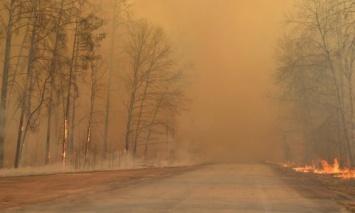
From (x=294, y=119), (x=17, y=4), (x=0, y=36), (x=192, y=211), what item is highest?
(x=17, y=4)

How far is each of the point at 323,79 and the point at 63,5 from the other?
16.4m

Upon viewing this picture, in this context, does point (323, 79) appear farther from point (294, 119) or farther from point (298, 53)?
point (294, 119)

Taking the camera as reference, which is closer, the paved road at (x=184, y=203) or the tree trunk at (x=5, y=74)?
the paved road at (x=184, y=203)

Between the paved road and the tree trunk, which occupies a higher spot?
the tree trunk

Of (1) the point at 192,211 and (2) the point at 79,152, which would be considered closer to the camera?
(1) the point at 192,211

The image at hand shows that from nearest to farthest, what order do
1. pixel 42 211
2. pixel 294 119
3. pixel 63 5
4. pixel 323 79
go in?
pixel 42 211
pixel 63 5
pixel 323 79
pixel 294 119

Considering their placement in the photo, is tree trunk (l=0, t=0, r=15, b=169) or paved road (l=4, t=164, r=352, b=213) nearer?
paved road (l=4, t=164, r=352, b=213)

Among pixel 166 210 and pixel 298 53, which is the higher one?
pixel 298 53

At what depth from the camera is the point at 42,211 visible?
29.4 ft

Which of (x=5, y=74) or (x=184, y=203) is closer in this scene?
(x=184, y=203)

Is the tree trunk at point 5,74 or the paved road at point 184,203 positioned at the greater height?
the tree trunk at point 5,74

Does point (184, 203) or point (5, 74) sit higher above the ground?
point (5, 74)

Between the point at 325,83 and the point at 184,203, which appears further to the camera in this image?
the point at 325,83

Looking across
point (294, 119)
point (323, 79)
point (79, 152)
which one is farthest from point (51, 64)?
point (294, 119)
